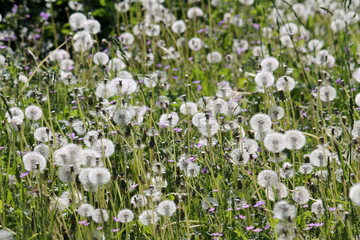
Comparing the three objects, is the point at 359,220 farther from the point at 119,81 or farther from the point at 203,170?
the point at 119,81

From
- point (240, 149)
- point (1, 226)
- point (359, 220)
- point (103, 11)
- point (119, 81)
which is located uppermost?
point (103, 11)

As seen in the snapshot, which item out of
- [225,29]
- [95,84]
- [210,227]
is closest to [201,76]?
[95,84]

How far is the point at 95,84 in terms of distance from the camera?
365 centimetres

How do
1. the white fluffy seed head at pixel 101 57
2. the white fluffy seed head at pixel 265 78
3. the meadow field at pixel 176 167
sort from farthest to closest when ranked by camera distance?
the white fluffy seed head at pixel 101 57 < the white fluffy seed head at pixel 265 78 < the meadow field at pixel 176 167

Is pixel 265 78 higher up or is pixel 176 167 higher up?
pixel 265 78

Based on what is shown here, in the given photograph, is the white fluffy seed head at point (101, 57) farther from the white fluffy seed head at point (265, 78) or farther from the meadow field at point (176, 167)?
the white fluffy seed head at point (265, 78)

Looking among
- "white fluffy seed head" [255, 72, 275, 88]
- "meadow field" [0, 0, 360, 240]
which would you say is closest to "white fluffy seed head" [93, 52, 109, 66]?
"meadow field" [0, 0, 360, 240]

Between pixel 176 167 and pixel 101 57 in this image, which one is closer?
pixel 176 167

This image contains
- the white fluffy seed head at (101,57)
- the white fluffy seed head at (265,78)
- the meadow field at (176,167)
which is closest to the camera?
the meadow field at (176,167)

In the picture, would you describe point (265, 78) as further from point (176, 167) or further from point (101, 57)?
point (101, 57)

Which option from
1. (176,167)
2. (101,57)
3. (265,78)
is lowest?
(176,167)

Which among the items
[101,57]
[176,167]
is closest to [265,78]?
[176,167]

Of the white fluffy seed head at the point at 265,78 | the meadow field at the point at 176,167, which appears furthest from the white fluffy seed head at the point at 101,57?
the white fluffy seed head at the point at 265,78

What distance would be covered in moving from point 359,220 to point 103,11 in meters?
4.13
